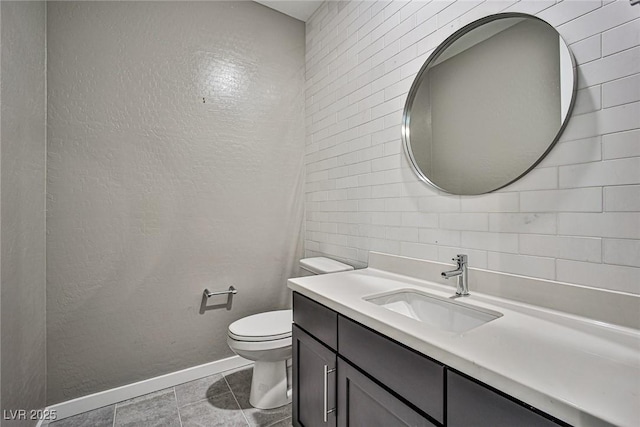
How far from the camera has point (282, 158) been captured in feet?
7.89

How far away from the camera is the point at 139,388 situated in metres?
1.87

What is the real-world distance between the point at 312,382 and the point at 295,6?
2.53 m

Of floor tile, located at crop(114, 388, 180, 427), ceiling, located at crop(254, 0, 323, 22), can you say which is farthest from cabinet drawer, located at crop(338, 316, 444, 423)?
ceiling, located at crop(254, 0, 323, 22)

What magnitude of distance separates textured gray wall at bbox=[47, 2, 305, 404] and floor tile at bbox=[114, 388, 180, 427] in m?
0.13

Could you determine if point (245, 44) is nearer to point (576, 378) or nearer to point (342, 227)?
point (342, 227)

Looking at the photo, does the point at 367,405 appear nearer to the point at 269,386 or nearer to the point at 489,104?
the point at 269,386

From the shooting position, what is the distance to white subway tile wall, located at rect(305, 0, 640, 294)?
2.94 feet

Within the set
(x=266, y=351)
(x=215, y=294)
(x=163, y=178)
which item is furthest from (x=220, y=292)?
(x=163, y=178)

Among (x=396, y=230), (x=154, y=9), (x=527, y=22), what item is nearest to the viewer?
(x=527, y=22)

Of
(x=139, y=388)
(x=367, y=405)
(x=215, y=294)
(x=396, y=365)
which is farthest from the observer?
(x=215, y=294)

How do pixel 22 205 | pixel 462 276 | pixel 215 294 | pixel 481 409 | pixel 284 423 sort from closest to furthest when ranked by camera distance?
pixel 481 409, pixel 462 276, pixel 22 205, pixel 284 423, pixel 215 294

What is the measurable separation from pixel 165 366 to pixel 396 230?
172 centimetres

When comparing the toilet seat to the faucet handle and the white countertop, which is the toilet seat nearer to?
the white countertop

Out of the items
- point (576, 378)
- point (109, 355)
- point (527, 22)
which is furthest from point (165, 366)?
point (527, 22)
